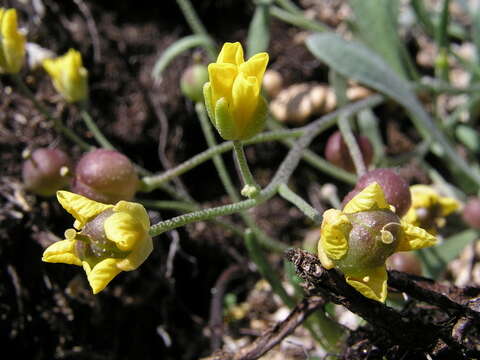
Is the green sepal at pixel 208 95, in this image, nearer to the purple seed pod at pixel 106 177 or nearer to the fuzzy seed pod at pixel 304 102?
the purple seed pod at pixel 106 177

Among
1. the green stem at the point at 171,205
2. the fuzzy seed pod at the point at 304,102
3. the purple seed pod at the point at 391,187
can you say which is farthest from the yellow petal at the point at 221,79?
the fuzzy seed pod at the point at 304,102

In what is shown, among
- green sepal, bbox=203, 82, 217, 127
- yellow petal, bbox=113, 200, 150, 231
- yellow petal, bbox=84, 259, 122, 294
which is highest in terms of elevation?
green sepal, bbox=203, 82, 217, 127

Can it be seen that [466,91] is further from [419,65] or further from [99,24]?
[99,24]

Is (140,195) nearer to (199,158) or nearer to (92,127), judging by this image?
(92,127)

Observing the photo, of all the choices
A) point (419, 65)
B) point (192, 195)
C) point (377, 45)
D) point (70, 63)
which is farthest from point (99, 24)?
point (419, 65)

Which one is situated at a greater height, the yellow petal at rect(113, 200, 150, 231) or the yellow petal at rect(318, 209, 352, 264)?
the yellow petal at rect(113, 200, 150, 231)

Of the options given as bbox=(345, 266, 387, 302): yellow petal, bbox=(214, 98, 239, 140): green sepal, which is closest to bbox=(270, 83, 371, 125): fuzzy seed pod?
bbox=(214, 98, 239, 140): green sepal

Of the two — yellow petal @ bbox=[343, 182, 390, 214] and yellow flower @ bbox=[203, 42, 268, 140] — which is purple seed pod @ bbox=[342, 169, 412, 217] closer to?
yellow petal @ bbox=[343, 182, 390, 214]
